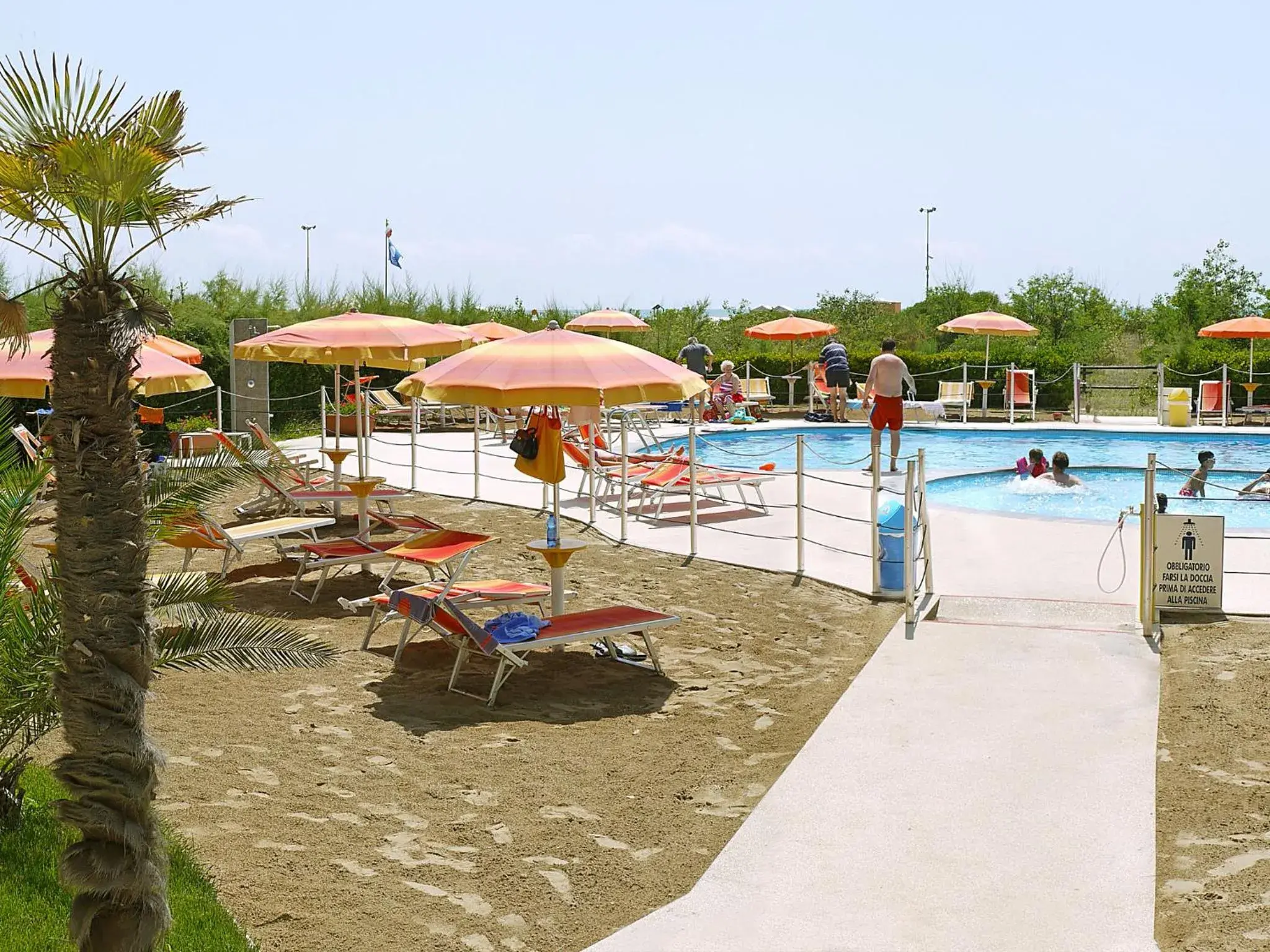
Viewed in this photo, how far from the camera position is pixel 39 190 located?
3951mm

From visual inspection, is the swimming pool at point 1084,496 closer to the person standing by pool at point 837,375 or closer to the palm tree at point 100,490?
the person standing by pool at point 837,375

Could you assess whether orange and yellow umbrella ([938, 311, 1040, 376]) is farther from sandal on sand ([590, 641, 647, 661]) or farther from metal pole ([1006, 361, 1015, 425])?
sandal on sand ([590, 641, 647, 661])

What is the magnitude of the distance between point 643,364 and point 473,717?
225cm

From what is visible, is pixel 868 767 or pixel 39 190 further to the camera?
pixel 868 767

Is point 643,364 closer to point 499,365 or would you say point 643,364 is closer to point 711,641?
point 499,365

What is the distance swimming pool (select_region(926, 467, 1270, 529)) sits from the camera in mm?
14828

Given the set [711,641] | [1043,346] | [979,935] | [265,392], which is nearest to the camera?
[979,935]

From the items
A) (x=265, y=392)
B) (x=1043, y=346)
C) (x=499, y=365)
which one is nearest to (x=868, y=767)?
(x=499, y=365)

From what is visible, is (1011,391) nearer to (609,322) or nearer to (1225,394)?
(1225,394)

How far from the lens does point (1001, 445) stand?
20.7m

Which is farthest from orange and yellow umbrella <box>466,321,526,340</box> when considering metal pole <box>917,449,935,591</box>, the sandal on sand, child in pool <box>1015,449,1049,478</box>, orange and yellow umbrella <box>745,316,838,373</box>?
the sandal on sand

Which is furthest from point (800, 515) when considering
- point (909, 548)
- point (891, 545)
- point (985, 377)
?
point (985, 377)

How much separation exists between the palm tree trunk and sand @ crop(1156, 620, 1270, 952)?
126 inches

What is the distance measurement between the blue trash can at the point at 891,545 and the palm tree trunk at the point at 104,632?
5882 mm
